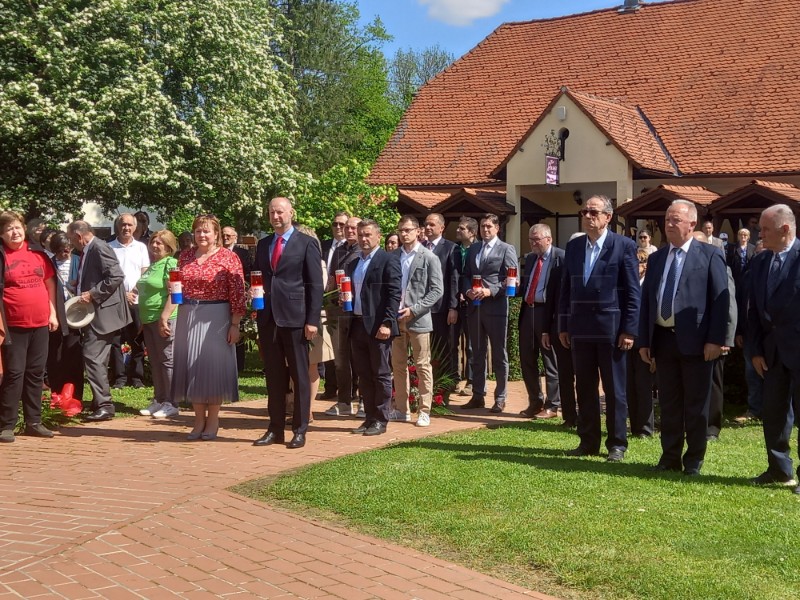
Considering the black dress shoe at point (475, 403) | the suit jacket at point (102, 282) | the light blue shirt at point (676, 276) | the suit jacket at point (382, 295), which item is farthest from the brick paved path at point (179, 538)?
the light blue shirt at point (676, 276)

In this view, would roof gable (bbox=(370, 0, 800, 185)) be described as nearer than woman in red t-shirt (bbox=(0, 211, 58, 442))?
No

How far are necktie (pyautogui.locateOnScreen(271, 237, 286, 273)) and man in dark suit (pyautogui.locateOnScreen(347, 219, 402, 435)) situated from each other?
1.00 m

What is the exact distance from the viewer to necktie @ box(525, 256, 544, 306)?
1116 centimetres

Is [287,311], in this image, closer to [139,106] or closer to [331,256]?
[331,256]

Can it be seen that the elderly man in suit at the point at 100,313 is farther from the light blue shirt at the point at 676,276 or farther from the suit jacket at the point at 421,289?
the light blue shirt at the point at 676,276

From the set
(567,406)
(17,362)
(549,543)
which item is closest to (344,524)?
(549,543)

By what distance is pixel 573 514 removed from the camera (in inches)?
255

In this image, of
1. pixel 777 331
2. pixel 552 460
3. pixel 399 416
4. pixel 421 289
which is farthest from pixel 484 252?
pixel 777 331

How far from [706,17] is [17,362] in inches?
1059

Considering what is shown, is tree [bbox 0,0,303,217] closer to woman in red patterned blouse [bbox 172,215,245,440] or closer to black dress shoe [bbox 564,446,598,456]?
woman in red patterned blouse [bbox 172,215,245,440]

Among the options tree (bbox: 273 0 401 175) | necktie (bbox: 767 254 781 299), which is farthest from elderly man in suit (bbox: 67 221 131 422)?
tree (bbox: 273 0 401 175)

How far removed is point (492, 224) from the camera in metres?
11.7

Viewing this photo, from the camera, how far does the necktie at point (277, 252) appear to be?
9.42 m

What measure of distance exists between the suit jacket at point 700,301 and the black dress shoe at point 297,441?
3415 millimetres
